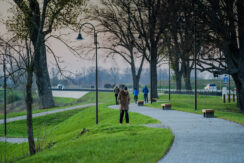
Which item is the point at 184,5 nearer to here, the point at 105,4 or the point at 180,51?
the point at 180,51

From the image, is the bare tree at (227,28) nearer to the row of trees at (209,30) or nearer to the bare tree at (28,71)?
the row of trees at (209,30)

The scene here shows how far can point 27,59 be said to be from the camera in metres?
14.8

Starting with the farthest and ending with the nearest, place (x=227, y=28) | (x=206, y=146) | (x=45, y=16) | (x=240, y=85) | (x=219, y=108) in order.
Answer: (x=219, y=108) → (x=240, y=85) → (x=227, y=28) → (x=45, y=16) → (x=206, y=146)

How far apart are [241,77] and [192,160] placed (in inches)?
798

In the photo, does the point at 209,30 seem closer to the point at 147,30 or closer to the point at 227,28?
the point at 227,28

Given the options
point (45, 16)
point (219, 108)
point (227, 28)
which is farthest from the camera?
point (219, 108)

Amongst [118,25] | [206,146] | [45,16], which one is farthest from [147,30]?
[206,146]

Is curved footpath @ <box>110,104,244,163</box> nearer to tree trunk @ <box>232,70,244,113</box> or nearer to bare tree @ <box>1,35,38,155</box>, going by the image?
bare tree @ <box>1,35,38,155</box>

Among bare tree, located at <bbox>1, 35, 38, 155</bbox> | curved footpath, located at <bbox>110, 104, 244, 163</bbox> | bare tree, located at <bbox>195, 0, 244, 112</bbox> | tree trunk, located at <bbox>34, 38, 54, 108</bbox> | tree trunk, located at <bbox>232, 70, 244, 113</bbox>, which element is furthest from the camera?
tree trunk, located at <bbox>34, 38, 54, 108</bbox>

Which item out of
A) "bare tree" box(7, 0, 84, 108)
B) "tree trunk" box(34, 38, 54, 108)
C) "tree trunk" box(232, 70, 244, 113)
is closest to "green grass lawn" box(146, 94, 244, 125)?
"tree trunk" box(232, 70, 244, 113)

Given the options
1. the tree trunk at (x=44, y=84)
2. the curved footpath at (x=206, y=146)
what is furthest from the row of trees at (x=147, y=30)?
the curved footpath at (x=206, y=146)

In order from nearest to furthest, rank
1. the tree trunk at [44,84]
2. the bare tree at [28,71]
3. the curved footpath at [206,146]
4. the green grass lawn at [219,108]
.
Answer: the curved footpath at [206,146] → the bare tree at [28,71] → the green grass lawn at [219,108] → the tree trunk at [44,84]

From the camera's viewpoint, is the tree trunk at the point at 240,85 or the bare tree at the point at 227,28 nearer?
the bare tree at the point at 227,28

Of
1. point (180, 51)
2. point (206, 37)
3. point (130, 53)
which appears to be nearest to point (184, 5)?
point (206, 37)
